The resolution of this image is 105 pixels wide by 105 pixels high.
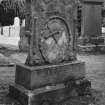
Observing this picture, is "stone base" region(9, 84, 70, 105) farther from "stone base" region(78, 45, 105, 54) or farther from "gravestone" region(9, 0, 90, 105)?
"stone base" region(78, 45, 105, 54)

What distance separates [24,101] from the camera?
394cm

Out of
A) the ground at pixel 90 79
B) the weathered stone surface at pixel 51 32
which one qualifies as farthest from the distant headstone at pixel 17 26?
the weathered stone surface at pixel 51 32

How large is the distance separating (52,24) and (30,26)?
457mm

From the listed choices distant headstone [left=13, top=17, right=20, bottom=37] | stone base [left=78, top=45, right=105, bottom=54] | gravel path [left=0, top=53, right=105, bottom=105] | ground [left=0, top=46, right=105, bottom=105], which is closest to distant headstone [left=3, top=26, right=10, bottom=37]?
distant headstone [left=13, top=17, right=20, bottom=37]

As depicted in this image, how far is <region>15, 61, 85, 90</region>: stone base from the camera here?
3988 mm

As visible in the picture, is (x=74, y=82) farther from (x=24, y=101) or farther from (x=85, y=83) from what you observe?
(x=24, y=101)

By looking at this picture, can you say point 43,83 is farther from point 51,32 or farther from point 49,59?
point 51,32

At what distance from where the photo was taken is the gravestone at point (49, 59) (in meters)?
4.04

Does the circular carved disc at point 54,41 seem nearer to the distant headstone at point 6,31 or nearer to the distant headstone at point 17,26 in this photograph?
the distant headstone at point 17,26

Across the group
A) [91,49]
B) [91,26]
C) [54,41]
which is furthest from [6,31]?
[54,41]

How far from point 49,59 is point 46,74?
13.1 inches

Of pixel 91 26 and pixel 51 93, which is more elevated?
pixel 91 26

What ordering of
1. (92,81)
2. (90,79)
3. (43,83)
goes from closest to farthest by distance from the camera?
(43,83) → (92,81) → (90,79)

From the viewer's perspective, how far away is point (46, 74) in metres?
4.16
